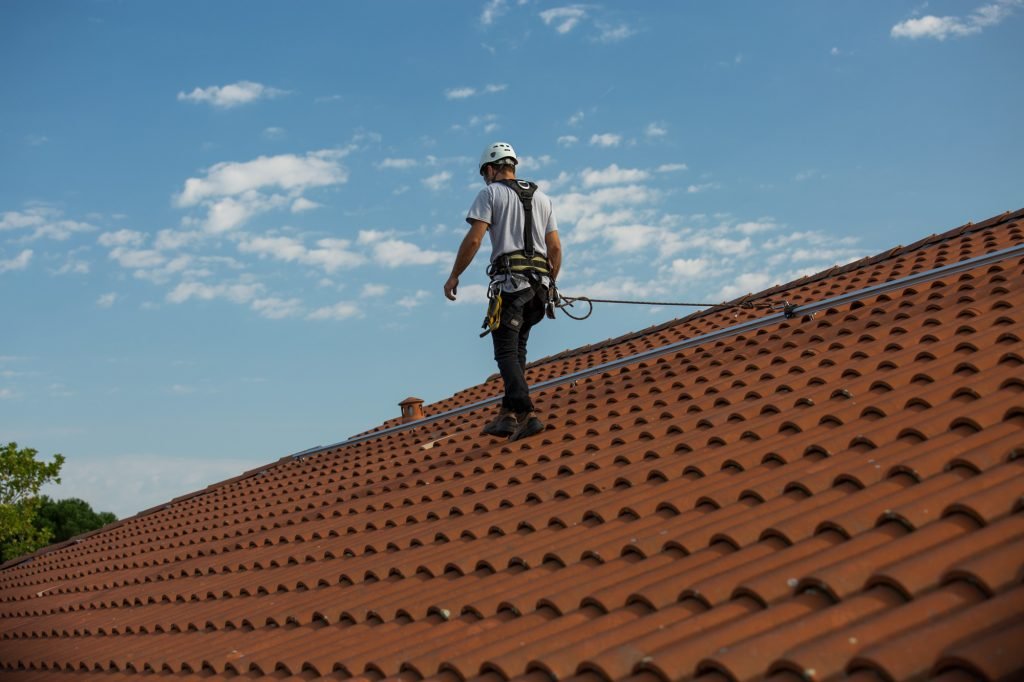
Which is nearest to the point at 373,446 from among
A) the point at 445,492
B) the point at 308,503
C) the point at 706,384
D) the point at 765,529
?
the point at 308,503

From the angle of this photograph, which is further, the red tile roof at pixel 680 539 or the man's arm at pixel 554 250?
the man's arm at pixel 554 250

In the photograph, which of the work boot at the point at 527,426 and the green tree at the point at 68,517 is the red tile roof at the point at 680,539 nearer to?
the work boot at the point at 527,426

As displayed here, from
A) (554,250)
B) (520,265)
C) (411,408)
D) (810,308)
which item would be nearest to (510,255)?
(520,265)

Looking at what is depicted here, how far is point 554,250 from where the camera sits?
6.28 metres

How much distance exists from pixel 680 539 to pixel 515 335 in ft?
9.47

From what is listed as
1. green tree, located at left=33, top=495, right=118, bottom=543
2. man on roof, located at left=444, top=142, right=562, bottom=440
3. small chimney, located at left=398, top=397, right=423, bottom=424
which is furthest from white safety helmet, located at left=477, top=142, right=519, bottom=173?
green tree, located at left=33, top=495, right=118, bottom=543

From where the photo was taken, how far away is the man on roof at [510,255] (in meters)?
5.99

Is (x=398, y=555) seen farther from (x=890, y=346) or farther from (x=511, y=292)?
(x=890, y=346)

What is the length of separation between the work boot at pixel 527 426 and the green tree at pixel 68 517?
1380 inches

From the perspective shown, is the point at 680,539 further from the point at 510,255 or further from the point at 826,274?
the point at 826,274

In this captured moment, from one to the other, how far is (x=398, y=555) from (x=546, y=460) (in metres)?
1.04

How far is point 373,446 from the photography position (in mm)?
9422

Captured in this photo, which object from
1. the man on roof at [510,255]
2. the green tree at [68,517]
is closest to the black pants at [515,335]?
the man on roof at [510,255]

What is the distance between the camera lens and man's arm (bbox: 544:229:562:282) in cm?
627
